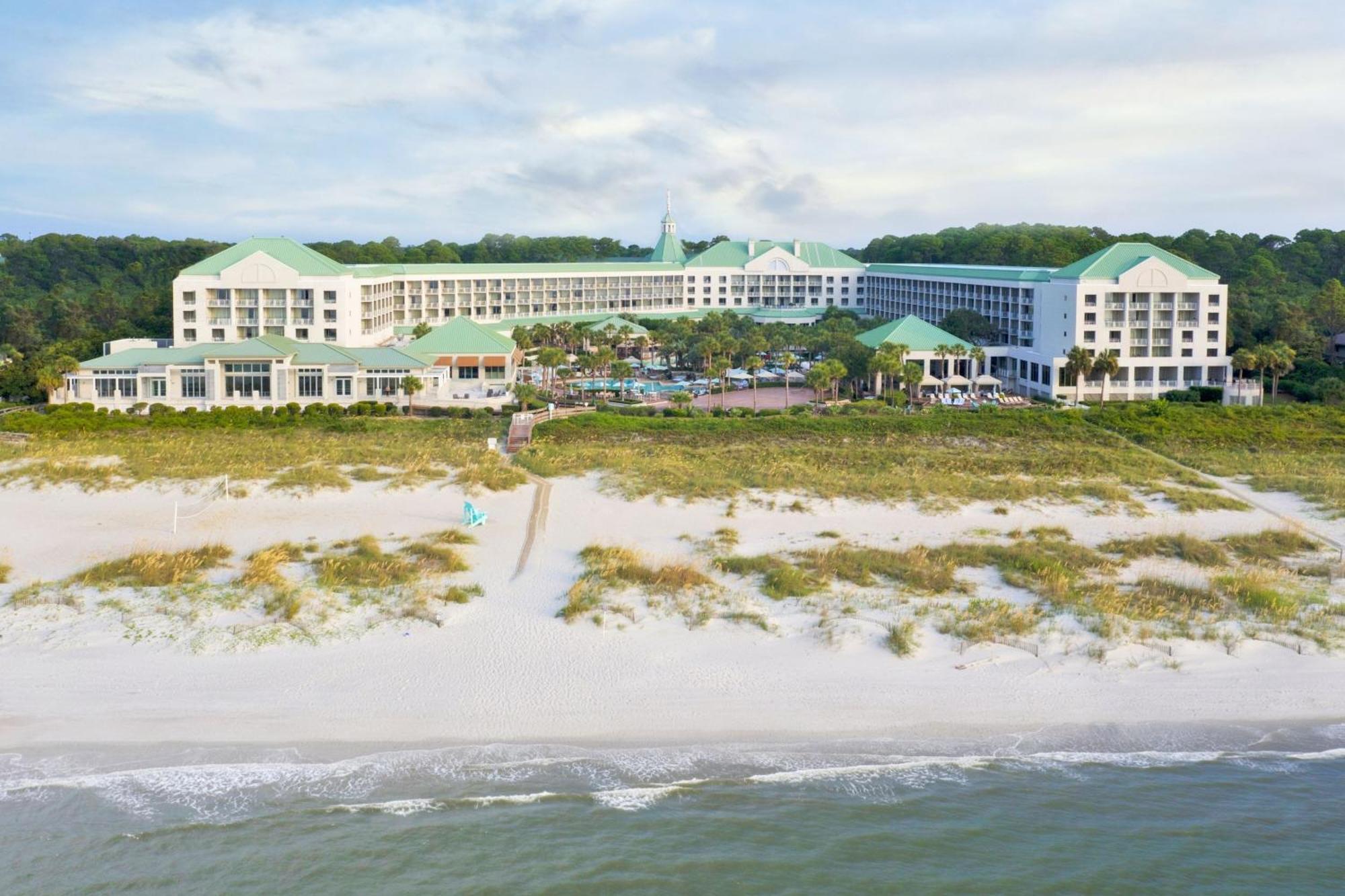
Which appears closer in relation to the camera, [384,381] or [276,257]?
[384,381]

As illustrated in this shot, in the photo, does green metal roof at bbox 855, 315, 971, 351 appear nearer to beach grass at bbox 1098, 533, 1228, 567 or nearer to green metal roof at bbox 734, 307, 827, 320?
green metal roof at bbox 734, 307, 827, 320

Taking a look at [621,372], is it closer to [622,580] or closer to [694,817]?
[622,580]

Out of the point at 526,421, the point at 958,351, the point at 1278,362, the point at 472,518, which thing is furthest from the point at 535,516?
the point at 1278,362

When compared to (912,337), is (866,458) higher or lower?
lower

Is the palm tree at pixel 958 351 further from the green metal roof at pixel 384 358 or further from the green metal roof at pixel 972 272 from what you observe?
the green metal roof at pixel 384 358

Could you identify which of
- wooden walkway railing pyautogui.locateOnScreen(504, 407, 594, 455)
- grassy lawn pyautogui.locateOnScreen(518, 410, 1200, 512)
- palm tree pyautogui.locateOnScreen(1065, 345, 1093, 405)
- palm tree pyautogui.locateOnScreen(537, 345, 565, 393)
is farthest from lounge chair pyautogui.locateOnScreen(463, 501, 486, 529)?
palm tree pyautogui.locateOnScreen(1065, 345, 1093, 405)

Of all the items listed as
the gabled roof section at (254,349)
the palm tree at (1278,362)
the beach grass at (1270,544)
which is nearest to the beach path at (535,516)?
the beach grass at (1270,544)

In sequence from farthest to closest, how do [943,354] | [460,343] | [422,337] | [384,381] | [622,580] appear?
[422,337] → [943,354] → [460,343] → [384,381] → [622,580]
